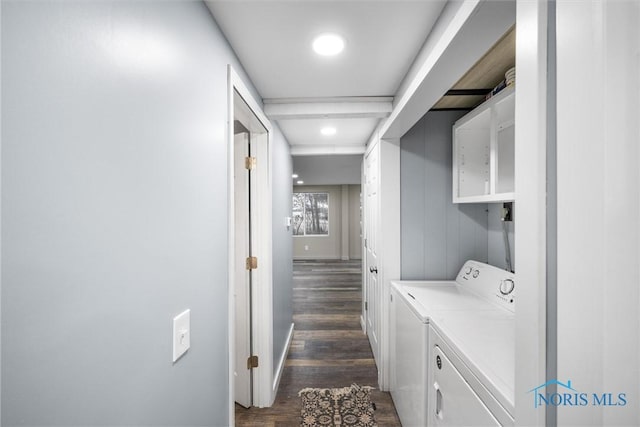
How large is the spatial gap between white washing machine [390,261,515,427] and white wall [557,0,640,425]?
45cm

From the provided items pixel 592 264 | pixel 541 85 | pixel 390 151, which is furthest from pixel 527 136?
pixel 390 151

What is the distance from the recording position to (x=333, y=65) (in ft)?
4.95

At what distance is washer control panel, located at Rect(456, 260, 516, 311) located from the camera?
1633 mm

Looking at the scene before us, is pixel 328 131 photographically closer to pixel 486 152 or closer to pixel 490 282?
pixel 486 152

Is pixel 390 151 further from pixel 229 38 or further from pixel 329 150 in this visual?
pixel 229 38

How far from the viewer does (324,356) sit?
9.48 feet

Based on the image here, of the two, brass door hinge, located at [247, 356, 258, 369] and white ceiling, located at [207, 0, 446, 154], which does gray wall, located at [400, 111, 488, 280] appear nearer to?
white ceiling, located at [207, 0, 446, 154]

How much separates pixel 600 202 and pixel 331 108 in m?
1.73

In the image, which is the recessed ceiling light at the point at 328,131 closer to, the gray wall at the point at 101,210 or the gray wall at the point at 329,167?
the gray wall at the point at 329,167

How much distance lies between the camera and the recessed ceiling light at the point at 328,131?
271cm

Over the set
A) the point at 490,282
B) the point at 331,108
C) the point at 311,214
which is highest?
the point at 331,108

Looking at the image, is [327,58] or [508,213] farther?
[508,213]

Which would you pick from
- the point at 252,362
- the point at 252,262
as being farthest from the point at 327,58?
the point at 252,362

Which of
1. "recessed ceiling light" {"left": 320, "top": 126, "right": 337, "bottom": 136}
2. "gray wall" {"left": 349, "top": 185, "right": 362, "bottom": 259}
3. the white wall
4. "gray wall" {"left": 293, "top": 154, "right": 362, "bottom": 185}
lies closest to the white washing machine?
the white wall
